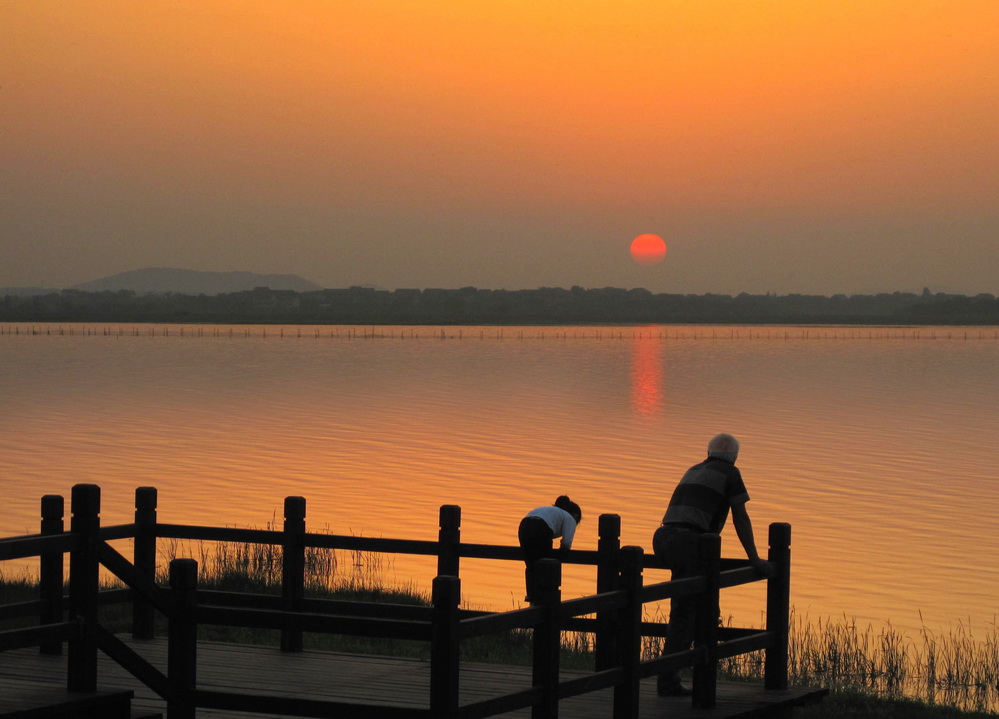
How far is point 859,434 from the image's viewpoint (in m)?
56.4

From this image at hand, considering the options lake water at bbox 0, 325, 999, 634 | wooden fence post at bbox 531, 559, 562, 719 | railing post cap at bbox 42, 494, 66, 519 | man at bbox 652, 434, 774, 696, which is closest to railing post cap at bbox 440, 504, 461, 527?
man at bbox 652, 434, 774, 696

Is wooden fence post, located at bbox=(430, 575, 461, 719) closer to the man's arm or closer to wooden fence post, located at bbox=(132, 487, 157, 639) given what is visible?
the man's arm

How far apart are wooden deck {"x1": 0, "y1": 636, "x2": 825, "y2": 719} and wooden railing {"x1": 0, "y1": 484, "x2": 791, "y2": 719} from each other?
0.26 metres

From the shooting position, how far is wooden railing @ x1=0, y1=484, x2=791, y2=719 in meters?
8.23

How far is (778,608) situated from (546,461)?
110 feet

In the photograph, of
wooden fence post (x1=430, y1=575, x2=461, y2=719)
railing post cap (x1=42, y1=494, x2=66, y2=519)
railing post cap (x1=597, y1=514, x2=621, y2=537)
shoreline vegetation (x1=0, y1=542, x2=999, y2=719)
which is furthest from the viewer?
shoreline vegetation (x1=0, y1=542, x2=999, y2=719)

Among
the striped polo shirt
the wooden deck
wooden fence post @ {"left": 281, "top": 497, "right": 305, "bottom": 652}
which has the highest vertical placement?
the striped polo shirt

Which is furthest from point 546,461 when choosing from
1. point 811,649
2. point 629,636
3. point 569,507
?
point 629,636

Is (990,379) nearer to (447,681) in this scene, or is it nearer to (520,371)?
(520,371)

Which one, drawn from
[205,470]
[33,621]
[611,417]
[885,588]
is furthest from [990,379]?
[33,621]

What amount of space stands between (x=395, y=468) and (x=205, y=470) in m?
5.66

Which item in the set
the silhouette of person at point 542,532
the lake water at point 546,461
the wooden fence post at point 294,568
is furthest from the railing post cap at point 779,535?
→ the lake water at point 546,461

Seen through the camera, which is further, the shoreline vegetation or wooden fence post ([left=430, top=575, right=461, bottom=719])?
the shoreline vegetation

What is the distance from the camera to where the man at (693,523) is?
1065 centimetres
